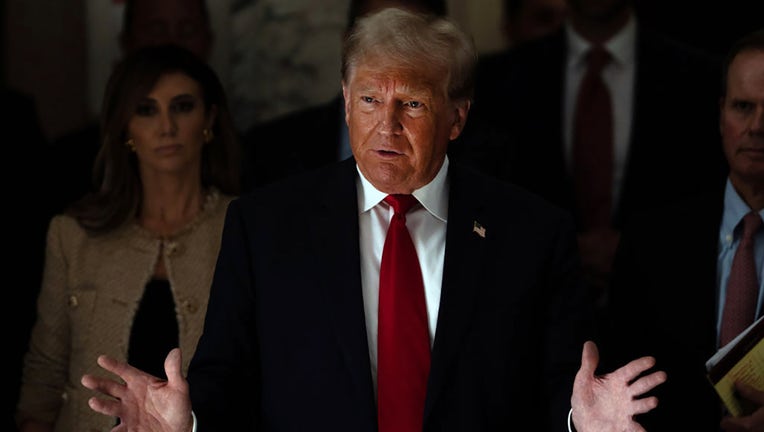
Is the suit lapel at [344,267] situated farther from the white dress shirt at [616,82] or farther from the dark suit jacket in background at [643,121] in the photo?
the white dress shirt at [616,82]

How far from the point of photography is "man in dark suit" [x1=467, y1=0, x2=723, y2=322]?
4.05m

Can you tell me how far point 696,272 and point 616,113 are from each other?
1.00 m

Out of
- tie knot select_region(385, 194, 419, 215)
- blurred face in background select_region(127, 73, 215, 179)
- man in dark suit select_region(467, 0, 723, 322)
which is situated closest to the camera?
tie knot select_region(385, 194, 419, 215)

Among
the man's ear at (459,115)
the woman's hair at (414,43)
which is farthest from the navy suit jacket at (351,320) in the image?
the woman's hair at (414,43)

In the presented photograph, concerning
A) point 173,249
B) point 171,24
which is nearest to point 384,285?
point 173,249

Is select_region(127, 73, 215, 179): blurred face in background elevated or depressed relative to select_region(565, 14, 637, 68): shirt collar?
depressed

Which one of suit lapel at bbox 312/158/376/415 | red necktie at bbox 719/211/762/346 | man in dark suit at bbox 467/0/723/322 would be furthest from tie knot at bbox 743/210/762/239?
suit lapel at bbox 312/158/376/415

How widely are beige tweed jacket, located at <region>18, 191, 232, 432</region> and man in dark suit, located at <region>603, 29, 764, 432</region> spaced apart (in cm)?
113

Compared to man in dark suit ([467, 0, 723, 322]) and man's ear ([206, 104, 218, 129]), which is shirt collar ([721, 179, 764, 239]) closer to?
man in dark suit ([467, 0, 723, 322])

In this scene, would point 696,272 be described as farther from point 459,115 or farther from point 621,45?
point 621,45

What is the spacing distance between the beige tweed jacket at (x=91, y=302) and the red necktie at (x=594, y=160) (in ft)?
4.28

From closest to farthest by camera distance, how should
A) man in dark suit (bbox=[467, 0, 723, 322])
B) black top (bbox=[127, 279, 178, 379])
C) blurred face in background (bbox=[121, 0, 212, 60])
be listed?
black top (bbox=[127, 279, 178, 379]) < man in dark suit (bbox=[467, 0, 723, 322]) < blurred face in background (bbox=[121, 0, 212, 60])

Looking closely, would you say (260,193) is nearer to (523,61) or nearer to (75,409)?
(75,409)

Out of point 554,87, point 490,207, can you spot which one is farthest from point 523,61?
point 490,207
